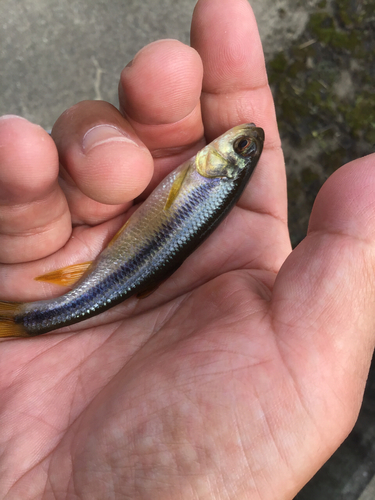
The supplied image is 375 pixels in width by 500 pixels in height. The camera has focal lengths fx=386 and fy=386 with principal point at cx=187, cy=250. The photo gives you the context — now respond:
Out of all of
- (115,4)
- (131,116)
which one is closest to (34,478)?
(131,116)

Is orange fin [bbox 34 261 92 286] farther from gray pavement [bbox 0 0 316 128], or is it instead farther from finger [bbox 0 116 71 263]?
gray pavement [bbox 0 0 316 128]

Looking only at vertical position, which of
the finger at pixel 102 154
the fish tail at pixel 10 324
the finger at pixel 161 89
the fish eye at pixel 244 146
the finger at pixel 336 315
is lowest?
the fish tail at pixel 10 324

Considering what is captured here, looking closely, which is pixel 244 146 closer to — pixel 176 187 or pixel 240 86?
pixel 240 86

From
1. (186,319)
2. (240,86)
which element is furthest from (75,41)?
(186,319)

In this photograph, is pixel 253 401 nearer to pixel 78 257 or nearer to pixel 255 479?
pixel 255 479

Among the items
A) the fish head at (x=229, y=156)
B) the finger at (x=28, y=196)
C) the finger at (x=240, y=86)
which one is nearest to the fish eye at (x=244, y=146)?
the fish head at (x=229, y=156)

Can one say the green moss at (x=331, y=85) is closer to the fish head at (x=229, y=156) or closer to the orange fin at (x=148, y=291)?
the fish head at (x=229, y=156)

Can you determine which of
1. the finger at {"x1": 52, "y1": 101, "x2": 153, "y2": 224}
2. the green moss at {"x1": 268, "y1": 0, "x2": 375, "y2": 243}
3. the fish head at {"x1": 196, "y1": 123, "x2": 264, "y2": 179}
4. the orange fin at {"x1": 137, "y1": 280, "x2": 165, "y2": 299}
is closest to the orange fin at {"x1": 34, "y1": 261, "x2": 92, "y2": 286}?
the orange fin at {"x1": 137, "y1": 280, "x2": 165, "y2": 299}
